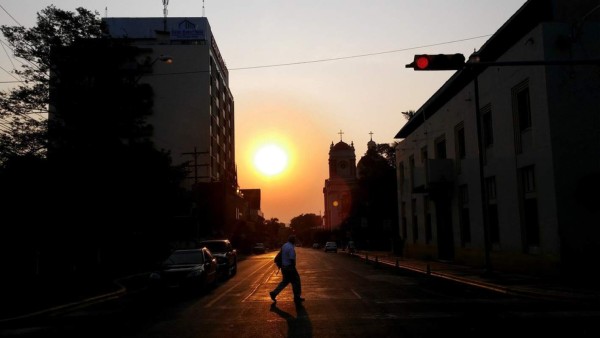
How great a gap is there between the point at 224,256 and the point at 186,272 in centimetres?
845

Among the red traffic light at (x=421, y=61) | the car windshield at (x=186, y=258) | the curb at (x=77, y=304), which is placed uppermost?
the red traffic light at (x=421, y=61)

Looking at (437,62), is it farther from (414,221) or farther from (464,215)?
(414,221)

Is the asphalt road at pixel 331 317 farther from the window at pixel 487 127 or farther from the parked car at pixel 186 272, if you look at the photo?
the window at pixel 487 127

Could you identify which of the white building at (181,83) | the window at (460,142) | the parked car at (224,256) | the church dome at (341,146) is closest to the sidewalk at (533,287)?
the parked car at (224,256)

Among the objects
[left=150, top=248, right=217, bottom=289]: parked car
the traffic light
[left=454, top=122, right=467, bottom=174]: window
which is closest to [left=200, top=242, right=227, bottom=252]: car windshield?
[left=150, top=248, right=217, bottom=289]: parked car

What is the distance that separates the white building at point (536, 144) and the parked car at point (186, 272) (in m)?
10.8

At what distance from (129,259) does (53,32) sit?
549 inches

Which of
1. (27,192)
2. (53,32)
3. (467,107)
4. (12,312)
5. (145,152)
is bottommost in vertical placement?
(12,312)

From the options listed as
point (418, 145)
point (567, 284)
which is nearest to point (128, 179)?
point (567, 284)

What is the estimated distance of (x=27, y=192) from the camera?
2538cm

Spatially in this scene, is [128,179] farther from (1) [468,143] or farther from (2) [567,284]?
(2) [567,284]

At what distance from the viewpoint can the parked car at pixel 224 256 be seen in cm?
2783

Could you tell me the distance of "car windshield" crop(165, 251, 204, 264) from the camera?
72.3ft

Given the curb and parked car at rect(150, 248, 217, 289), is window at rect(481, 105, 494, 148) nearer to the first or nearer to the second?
parked car at rect(150, 248, 217, 289)
